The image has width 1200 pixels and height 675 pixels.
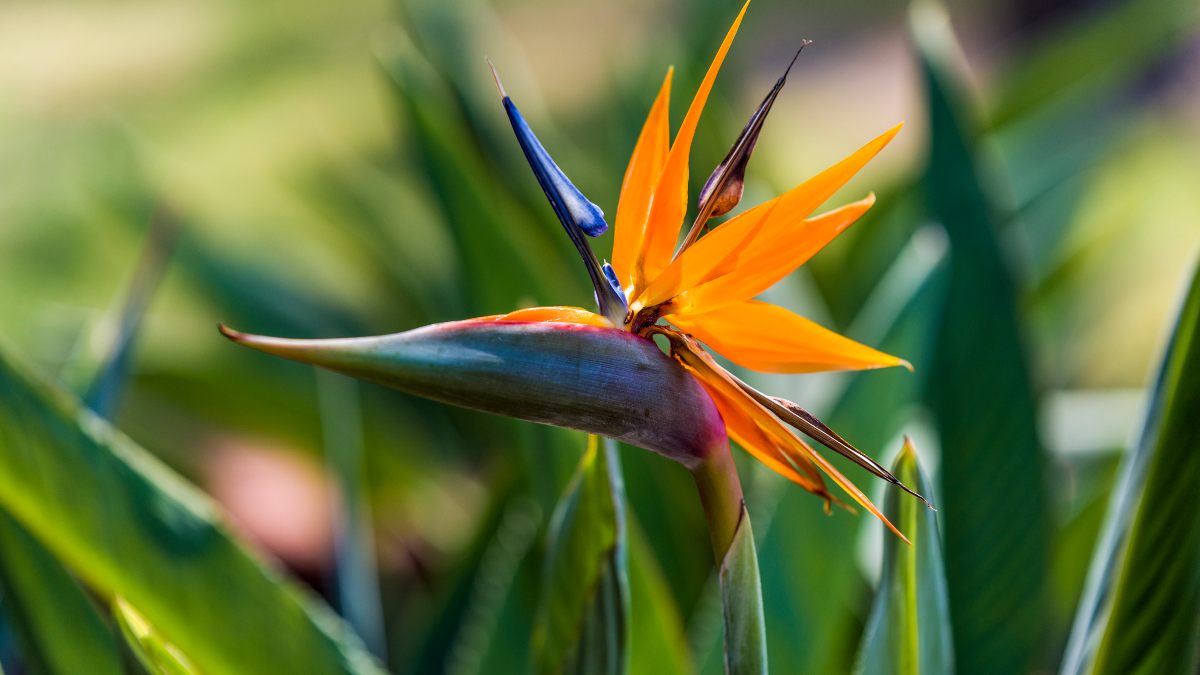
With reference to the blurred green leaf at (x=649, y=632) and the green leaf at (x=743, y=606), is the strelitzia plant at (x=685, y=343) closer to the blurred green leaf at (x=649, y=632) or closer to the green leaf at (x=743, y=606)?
the green leaf at (x=743, y=606)

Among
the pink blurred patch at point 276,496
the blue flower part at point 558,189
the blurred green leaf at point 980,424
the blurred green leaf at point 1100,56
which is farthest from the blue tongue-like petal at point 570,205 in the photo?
the blurred green leaf at point 1100,56

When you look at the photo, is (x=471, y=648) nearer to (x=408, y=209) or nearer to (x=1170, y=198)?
(x=408, y=209)

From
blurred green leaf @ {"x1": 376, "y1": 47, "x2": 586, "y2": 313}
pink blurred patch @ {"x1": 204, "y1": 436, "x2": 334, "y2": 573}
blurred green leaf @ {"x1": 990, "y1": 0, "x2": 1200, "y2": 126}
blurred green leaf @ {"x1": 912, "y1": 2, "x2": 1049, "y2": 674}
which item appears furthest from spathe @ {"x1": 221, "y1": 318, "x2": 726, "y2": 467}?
blurred green leaf @ {"x1": 990, "y1": 0, "x2": 1200, "y2": 126}

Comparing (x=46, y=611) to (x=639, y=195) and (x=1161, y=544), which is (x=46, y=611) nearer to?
(x=639, y=195)

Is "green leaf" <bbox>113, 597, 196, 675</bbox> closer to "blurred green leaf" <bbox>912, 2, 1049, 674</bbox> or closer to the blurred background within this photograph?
the blurred background

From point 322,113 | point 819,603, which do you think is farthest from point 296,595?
point 322,113

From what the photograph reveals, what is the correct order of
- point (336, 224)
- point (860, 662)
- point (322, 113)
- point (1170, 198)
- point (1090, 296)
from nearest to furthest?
point (860, 662), point (1090, 296), point (336, 224), point (1170, 198), point (322, 113)

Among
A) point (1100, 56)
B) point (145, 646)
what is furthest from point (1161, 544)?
point (1100, 56)
